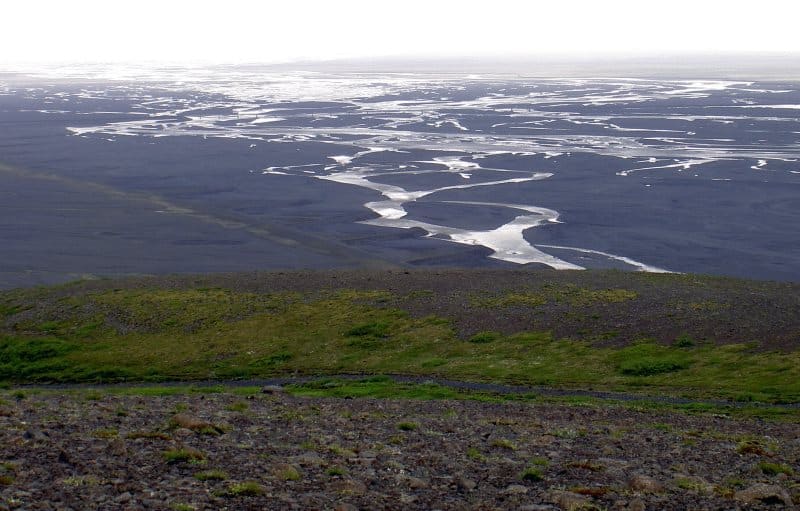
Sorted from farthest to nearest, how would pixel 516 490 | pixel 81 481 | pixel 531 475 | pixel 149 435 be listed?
pixel 149 435
pixel 531 475
pixel 516 490
pixel 81 481

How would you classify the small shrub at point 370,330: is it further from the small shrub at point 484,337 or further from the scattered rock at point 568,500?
the scattered rock at point 568,500

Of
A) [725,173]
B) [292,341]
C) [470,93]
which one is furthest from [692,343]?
[470,93]

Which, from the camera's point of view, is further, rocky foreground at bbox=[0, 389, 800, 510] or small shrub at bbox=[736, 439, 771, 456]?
small shrub at bbox=[736, 439, 771, 456]

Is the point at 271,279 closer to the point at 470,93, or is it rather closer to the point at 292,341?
the point at 292,341

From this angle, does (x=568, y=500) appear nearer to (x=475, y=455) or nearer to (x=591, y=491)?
(x=591, y=491)

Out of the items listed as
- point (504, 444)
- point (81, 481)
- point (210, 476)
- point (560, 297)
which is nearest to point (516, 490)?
point (504, 444)

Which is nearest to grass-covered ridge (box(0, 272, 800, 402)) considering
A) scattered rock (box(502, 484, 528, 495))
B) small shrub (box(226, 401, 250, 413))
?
small shrub (box(226, 401, 250, 413))

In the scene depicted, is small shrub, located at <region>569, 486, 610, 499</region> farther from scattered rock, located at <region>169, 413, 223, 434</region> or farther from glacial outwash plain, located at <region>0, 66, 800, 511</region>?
scattered rock, located at <region>169, 413, 223, 434</region>
